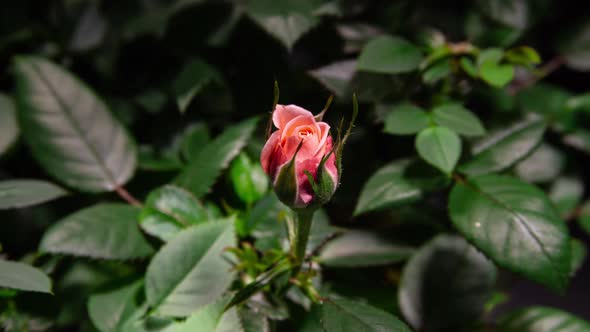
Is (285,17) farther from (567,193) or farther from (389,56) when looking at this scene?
(567,193)

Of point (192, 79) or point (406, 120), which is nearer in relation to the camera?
point (406, 120)

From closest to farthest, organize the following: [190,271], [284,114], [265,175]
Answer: [284,114]
[190,271]
[265,175]

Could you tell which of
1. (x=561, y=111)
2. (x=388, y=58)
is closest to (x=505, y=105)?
(x=561, y=111)

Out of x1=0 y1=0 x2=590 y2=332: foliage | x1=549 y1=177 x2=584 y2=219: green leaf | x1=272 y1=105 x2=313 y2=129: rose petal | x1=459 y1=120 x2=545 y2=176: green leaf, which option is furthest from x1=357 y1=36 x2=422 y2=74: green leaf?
x1=549 y1=177 x2=584 y2=219: green leaf

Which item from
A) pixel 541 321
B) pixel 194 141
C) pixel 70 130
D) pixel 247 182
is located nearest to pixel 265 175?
pixel 247 182

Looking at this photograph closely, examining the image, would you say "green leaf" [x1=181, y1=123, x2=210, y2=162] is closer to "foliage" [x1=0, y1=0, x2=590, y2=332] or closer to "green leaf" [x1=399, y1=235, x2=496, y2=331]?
"foliage" [x1=0, y1=0, x2=590, y2=332]

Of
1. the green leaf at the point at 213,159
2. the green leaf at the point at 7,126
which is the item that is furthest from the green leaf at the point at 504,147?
the green leaf at the point at 7,126

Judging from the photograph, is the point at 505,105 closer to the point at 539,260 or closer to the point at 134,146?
the point at 539,260
